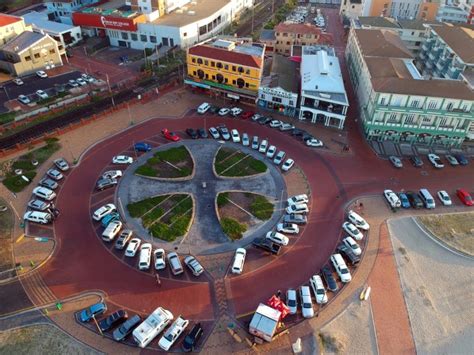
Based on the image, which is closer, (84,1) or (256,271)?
(256,271)

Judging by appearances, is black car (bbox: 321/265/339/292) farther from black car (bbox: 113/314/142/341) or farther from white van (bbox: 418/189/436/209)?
black car (bbox: 113/314/142/341)

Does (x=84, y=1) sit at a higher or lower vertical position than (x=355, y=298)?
higher

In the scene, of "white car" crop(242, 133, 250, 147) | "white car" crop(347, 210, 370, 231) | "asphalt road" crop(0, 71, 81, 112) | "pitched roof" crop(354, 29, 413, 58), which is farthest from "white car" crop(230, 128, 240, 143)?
"asphalt road" crop(0, 71, 81, 112)

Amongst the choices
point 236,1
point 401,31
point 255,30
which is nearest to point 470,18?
point 401,31

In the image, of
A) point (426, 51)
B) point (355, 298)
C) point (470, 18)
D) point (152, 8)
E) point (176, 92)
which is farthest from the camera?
point (470, 18)

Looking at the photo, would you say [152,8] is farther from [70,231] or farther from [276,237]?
[276,237]

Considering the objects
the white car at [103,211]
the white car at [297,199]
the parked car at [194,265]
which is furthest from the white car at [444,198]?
the white car at [103,211]
